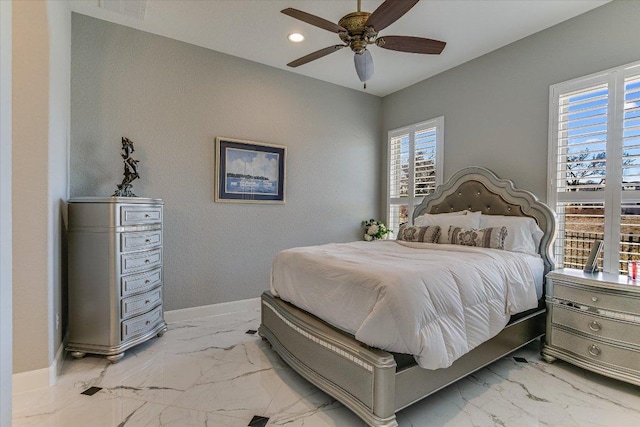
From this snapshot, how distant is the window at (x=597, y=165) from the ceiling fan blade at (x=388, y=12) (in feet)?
6.89

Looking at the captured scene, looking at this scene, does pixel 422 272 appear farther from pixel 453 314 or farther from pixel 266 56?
pixel 266 56

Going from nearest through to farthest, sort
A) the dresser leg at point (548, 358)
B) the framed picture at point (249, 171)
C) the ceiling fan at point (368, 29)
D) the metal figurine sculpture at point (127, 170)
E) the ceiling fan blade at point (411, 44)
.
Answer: the ceiling fan at point (368, 29) → the ceiling fan blade at point (411, 44) → the dresser leg at point (548, 358) → the metal figurine sculpture at point (127, 170) → the framed picture at point (249, 171)

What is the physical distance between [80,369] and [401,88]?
487 centimetres

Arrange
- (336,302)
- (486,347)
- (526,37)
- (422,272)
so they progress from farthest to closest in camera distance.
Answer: (526,37), (486,347), (336,302), (422,272)

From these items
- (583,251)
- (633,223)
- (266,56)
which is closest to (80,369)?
(266,56)

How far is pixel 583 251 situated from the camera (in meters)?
3.04

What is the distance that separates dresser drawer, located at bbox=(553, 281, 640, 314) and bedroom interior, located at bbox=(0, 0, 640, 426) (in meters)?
0.18

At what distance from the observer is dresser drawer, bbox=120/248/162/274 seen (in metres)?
2.73

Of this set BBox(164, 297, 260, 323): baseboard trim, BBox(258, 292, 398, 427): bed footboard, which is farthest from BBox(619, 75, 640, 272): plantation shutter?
BBox(164, 297, 260, 323): baseboard trim

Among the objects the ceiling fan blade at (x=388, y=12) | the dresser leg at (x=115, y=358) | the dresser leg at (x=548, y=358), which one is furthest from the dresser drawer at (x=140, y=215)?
the dresser leg at (x=548, y=358)

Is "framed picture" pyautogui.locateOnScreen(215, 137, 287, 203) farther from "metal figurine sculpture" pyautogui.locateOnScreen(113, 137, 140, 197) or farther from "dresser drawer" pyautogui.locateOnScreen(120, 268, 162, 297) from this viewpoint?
"dresser drawer" pyautogui.locateOnScreen(120, 268, 162, 297)

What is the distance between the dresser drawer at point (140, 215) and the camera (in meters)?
2.71

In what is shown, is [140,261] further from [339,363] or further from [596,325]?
[596,325]

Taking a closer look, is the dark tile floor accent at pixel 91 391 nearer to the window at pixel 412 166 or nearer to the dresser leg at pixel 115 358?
the dresser leg at pixel 115 358
